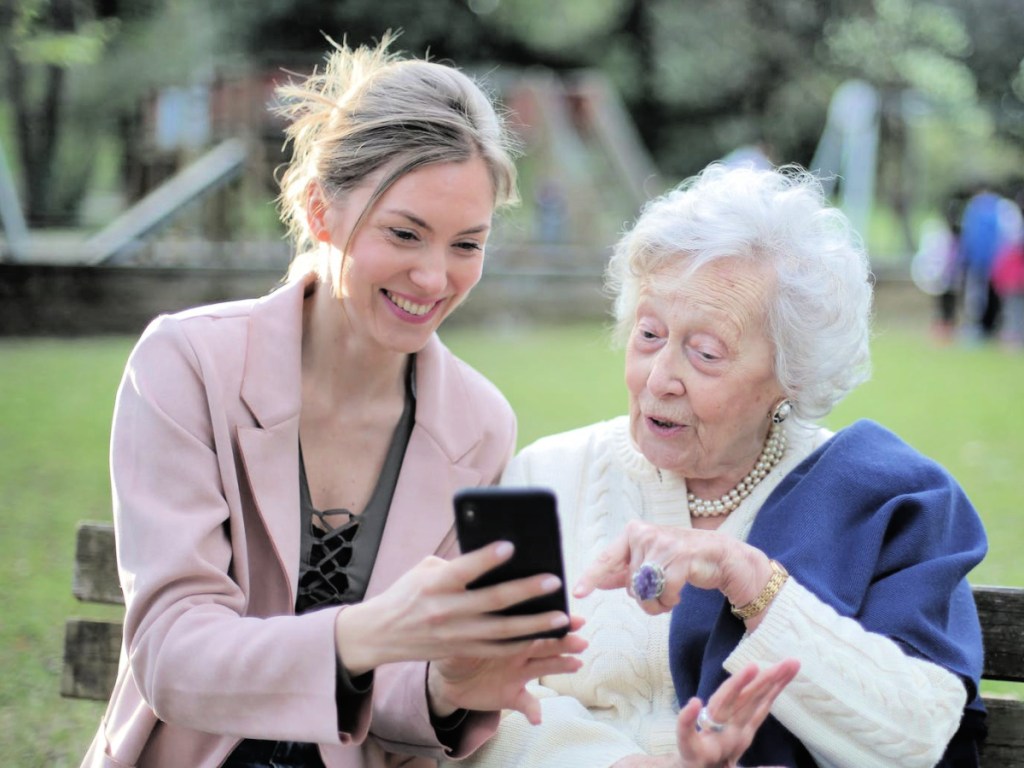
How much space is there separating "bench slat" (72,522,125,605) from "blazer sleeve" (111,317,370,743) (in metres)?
0.77

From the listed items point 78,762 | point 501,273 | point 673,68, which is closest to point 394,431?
point 78,762

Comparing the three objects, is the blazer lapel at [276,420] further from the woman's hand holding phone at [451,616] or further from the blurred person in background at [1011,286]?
the blurred person in background at [1011,286]

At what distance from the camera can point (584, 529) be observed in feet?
9.95

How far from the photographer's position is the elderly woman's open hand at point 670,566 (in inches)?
93.9

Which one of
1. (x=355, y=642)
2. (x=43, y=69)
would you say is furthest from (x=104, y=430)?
(x=355, y=642)

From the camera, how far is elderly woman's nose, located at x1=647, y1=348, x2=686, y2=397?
2.86 meters

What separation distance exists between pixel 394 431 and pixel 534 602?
38.4 inches

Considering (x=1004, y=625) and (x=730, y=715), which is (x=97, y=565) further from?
(x=1004, y=625)

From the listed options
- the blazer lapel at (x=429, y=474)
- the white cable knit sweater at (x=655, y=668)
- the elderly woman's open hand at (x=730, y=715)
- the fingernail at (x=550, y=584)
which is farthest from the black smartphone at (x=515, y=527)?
the blazer lapel at (x=429, y=474)

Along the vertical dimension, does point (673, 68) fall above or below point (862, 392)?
above

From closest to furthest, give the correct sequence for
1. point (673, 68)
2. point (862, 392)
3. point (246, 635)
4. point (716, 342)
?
point (246, 635) → point (716, 342) → point (862, 392) → point (673, 68)

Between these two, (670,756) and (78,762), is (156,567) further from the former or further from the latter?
(78,762)

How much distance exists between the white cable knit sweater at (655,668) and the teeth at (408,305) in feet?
1.56

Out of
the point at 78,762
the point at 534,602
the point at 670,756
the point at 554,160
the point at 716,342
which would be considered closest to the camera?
the point at 534,602
